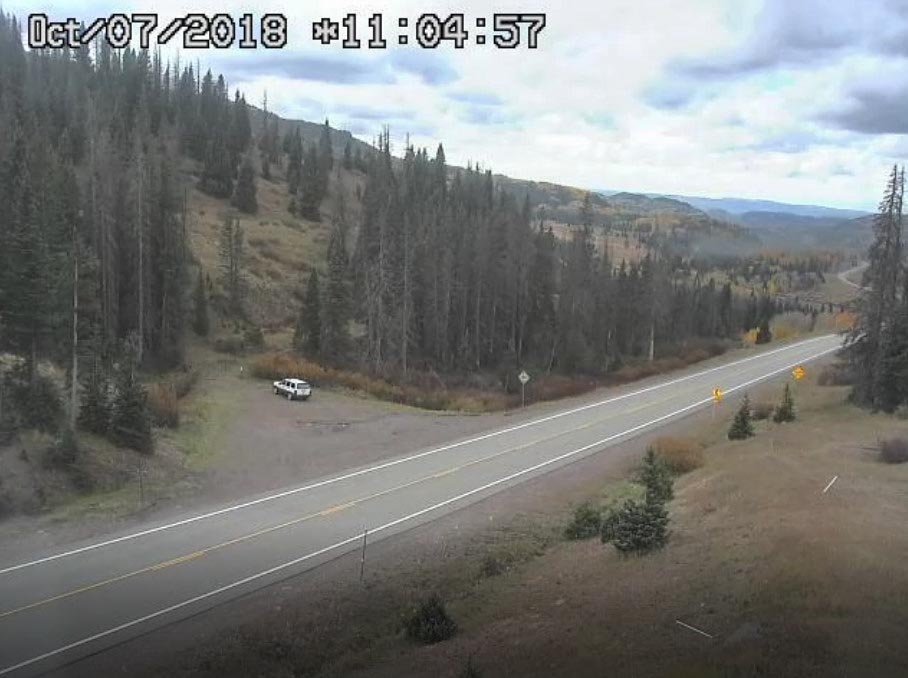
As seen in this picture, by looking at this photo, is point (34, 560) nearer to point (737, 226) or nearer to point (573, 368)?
point (573, 368)

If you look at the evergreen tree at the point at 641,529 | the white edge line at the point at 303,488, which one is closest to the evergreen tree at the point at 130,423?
the white edge line at the point at 303,488

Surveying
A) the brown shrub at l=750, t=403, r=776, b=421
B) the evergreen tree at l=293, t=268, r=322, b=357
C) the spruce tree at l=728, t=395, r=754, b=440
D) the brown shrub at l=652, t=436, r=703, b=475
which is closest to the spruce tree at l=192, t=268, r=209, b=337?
the evergreen tree at l=293, t=268, r=322, b=357

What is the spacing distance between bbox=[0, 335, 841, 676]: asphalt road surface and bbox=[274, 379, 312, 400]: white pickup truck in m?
9.85

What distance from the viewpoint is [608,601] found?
13953 mm

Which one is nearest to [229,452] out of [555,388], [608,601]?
[608,601]

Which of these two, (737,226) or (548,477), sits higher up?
(737,226)

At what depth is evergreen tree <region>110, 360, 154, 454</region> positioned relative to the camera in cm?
2522

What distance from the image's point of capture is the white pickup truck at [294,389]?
1526 inches

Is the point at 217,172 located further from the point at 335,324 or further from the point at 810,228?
the point at 810,228

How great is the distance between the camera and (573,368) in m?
63.2

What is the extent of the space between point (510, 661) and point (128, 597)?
776 centimetres

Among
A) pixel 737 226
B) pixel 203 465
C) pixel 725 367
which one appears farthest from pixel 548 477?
pixel 737 226

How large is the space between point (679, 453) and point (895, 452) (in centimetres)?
710

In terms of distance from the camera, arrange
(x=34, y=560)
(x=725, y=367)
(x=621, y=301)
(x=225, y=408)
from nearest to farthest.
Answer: (x=34, y=560), (x=225, y=408), (x=725, y=367), (x=621, y=301)
